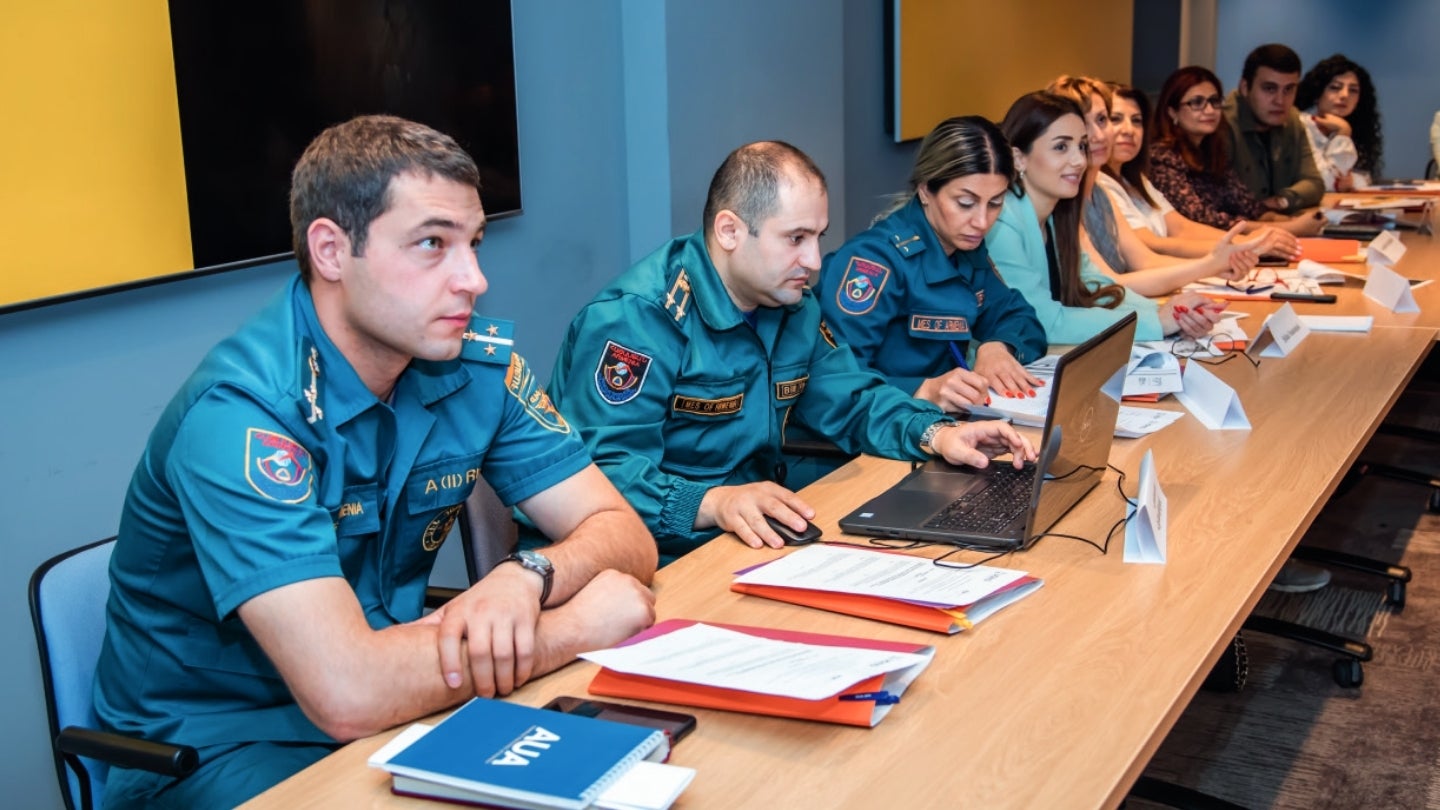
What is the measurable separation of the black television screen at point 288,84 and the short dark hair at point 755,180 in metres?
0.98

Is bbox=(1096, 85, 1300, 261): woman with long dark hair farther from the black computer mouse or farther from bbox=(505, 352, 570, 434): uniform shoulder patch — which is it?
bbox=(505, 352, 570, 434): uniform shoulder patch

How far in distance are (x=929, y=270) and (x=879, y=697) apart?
1742mm

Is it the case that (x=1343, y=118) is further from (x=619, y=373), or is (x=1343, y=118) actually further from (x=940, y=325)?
(x=619, y=373)

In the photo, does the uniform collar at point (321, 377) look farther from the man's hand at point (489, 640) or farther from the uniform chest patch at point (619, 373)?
the uniform chest patch at point (619, 373)

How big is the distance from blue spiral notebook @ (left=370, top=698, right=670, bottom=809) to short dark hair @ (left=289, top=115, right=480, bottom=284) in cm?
60

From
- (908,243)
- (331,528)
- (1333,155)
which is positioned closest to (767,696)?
(331,528)

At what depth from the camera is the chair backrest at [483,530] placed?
2.09 m

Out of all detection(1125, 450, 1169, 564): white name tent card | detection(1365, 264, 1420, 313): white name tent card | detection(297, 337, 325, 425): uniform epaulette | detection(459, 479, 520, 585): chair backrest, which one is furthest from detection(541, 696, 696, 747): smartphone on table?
detection(1365, 264, 1420, 313): white name tent card

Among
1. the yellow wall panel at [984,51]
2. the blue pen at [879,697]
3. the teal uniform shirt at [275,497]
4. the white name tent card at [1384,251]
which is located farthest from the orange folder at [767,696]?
the yellow wall panel at [984,51]

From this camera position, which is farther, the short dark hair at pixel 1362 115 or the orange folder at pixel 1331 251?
the short dark hair at pixel 1362 115

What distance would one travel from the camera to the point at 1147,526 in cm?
188

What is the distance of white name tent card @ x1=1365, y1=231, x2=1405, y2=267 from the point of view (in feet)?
13.8

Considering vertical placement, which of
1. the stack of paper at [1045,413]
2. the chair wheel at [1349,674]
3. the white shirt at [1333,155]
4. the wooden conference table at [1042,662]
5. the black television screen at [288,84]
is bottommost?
the chair wheel at [1349,674]

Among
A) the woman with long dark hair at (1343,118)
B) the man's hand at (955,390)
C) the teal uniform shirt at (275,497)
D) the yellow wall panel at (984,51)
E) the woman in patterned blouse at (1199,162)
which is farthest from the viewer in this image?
the woman with long dark hair at (1343,118)
